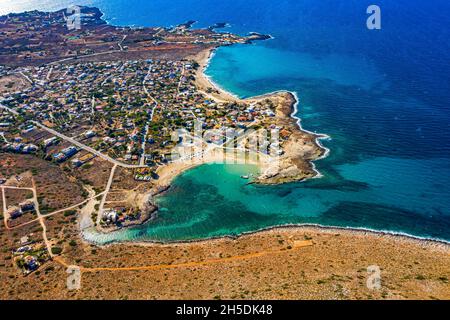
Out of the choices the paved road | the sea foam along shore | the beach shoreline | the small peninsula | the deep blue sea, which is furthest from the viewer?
the sea foam along shore

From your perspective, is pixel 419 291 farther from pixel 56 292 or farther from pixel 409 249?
pixel 56 292

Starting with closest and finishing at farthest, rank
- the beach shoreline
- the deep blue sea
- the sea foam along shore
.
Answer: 1. the beach shoreline
2. the deep blue sea
3. the sea foam along shore

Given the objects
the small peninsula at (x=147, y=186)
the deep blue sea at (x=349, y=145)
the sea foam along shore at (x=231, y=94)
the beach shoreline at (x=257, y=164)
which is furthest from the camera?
the sea foam along shore at (x=231, y=94)

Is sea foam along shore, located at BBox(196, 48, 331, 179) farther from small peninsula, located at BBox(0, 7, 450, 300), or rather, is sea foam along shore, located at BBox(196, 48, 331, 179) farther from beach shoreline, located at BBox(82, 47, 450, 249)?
small peninsula, located at BBox(0, 7, 450, 300)

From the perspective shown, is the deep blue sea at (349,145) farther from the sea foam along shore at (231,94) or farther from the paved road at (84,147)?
the paved road at (84,147)

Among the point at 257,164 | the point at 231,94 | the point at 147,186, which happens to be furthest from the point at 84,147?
the point at 231,94

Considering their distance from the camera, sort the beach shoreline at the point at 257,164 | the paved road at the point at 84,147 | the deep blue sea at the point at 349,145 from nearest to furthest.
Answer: the beach shoreline at the point at 257,164 → the deep blue sea at the point at 349,145 → the paved road at the point at 84,147

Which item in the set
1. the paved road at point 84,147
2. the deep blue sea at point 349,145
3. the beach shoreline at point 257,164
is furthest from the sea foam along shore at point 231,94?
the paved road at point 84,147

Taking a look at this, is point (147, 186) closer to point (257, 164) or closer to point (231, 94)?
point (257, 164)

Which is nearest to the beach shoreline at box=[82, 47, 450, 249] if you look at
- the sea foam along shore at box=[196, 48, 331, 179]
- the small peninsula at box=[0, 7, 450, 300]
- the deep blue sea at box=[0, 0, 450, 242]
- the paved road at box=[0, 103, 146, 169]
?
the sea foam along shore at box=[196, 48, 331, 179]
